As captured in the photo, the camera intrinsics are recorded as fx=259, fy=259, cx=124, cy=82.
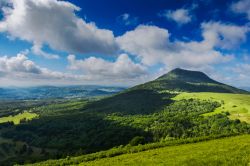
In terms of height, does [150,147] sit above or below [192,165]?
below

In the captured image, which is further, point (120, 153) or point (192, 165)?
point (120, 153)

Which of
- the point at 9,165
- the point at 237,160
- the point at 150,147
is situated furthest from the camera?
the point at 9,165

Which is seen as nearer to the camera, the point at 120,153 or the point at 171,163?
the point at 171,163

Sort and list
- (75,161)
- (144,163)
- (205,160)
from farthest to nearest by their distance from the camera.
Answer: (75,161) < (144,163) < (205,160)

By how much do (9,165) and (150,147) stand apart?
16809 cm

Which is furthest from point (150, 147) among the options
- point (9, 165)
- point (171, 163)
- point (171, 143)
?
point (9, 165)

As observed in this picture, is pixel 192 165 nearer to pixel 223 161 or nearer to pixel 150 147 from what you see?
pixel 223 161

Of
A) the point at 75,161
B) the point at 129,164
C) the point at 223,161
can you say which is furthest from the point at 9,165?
the point at 223,161

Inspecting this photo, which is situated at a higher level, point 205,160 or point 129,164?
point 205,160

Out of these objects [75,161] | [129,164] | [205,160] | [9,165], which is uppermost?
[205,160]

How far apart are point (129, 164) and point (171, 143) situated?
27.6m

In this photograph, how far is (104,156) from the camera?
58.3m

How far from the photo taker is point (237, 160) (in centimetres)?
3031

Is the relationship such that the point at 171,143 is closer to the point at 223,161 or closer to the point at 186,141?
the point at 186,141
